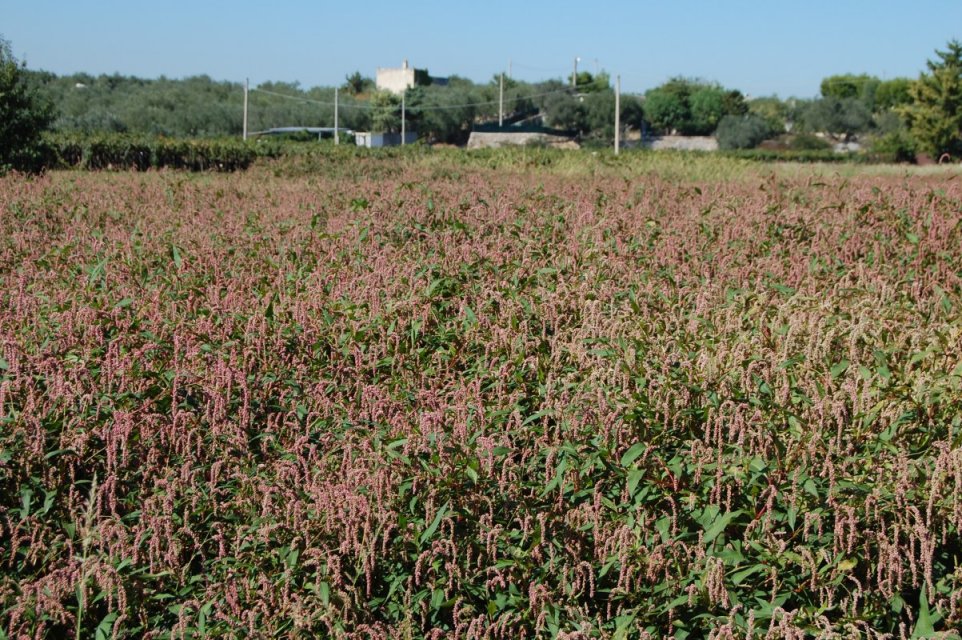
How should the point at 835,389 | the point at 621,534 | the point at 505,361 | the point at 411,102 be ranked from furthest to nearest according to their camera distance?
1. the point at 411,102
2. the point at 505,361
3. the point at 835,389
4. the point at 621,534

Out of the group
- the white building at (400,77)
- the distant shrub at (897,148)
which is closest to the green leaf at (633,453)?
the distant shrub at (897,148)

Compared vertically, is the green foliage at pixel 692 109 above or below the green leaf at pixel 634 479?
above

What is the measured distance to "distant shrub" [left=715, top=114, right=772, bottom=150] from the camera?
84.2m

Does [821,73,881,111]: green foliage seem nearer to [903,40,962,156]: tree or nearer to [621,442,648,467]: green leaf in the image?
[903,40,962,156]: tree

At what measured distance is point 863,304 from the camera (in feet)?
19.7

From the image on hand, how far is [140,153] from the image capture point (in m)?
29.1

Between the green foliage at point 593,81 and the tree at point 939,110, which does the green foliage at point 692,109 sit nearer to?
the green foliage at point 593,81

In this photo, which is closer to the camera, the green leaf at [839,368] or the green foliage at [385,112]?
the green leaf at [839,368]

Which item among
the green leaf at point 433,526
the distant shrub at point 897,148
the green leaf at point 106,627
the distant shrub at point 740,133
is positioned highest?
the distant shrub at point 740,133

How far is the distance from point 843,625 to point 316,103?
346 feet

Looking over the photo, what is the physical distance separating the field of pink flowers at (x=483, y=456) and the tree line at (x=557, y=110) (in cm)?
5944

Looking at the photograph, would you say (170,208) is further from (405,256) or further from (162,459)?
(162,459)

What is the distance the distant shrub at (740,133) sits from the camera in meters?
84.2

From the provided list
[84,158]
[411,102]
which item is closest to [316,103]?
[411,102]
